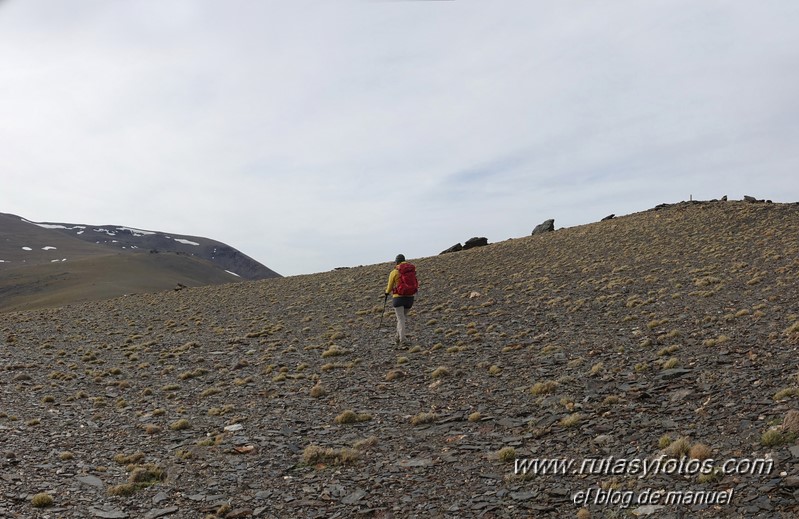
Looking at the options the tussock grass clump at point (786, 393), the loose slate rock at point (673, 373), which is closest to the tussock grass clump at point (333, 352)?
the loose slate rock at point (673, 373)

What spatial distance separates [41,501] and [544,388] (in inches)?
383

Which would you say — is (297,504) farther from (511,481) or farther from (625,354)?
(625,354)

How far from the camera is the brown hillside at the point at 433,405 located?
7.75m

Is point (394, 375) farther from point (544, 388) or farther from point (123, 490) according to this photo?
point (123, 490)

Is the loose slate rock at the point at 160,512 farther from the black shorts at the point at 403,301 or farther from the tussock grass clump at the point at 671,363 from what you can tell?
the black shorts at the point at 403,301

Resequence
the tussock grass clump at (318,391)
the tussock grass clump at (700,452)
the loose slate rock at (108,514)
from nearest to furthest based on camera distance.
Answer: the tussock grass clump at (700,452), the loose slate rock at (108,514), the tussock grass clump at (318,391)

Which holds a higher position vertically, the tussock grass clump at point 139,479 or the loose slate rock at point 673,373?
the loose slate rock at point 673,373

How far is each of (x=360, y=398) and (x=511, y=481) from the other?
633cm

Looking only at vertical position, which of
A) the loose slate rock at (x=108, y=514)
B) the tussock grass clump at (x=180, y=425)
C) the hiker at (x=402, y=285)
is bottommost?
the loose slate rock at (x=108, y=514)

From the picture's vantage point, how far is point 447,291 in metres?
33.0

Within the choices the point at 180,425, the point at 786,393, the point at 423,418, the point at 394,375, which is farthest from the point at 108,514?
the point at 786,393

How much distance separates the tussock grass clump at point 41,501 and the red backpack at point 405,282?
1189 centimetres

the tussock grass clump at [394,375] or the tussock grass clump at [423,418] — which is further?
the tussock grass clump at [394,375]

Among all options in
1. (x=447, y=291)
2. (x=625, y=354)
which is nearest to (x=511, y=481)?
(x=625, y=354)
